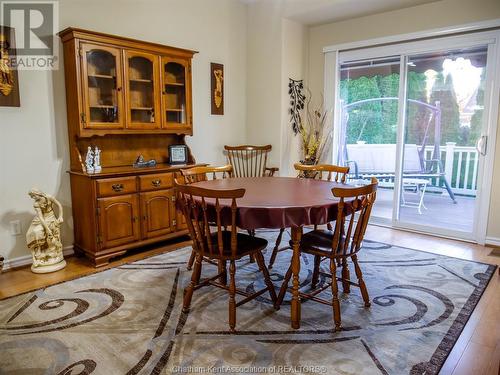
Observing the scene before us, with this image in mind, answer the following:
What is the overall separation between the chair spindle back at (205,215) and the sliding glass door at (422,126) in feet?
9.81

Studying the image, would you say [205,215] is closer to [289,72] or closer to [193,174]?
[193,174]

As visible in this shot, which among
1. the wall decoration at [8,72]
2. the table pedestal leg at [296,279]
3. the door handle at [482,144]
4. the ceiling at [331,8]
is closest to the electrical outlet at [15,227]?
the wall decoration at [8,72]

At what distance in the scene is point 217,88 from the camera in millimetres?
4617

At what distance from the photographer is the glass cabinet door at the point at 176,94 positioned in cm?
379

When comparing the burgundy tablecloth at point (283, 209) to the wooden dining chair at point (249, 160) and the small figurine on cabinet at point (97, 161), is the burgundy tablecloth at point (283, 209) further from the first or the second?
the wooden dining chair at point (249, 160)

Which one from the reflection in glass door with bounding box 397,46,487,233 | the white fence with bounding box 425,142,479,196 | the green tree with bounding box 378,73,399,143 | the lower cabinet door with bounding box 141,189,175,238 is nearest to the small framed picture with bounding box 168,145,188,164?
the lower cabinet door with bounding box 141,189,175,238

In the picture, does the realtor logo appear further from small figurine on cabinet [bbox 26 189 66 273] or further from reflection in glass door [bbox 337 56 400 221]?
reflection in glass door [bbox 337 56 400 221]

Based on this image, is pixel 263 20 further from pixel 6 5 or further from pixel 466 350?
pixel 466 350

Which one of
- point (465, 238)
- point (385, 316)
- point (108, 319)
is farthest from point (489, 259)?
point (108, 319)

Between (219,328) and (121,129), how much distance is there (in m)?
2.10

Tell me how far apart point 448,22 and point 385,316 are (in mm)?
3164

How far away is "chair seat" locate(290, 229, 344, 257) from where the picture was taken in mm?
2255

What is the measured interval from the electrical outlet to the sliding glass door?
3.67 metres

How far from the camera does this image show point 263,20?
15.4ft
